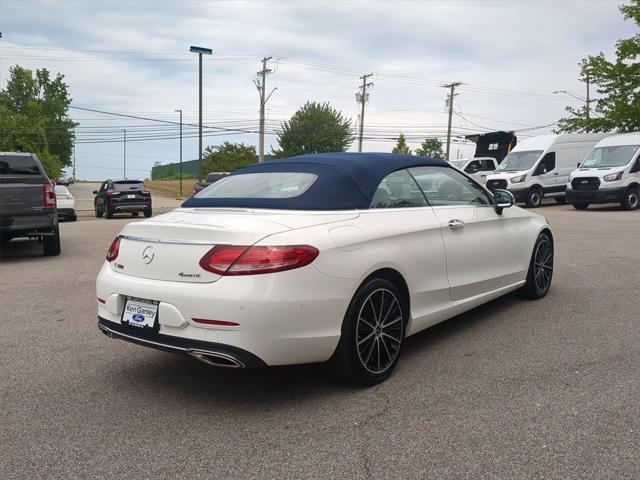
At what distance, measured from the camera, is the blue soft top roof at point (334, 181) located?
394 centimetres

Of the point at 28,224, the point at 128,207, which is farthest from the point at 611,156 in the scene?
the point at 28,224

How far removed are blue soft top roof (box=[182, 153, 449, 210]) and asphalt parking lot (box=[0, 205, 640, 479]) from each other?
45.3 inches

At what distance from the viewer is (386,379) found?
3.97 m

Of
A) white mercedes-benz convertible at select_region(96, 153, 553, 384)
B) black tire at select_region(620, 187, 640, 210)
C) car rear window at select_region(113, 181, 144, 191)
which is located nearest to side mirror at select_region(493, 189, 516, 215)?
white mercedes-benz convertible at select_region(96, 153, 553, 384)

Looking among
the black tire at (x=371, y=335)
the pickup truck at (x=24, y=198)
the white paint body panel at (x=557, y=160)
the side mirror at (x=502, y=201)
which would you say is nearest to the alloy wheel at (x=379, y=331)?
the black tire at (x=371, y=335)

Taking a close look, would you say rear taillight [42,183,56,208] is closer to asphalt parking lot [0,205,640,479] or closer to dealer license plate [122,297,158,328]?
asphalt parking lot [0,205,640,479]

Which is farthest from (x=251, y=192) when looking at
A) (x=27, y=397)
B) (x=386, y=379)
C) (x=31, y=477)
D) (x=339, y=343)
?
(x=31, y=477)

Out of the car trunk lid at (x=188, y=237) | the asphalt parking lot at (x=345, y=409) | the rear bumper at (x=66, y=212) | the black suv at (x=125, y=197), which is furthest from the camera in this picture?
the black suv at (x=125, y=197)

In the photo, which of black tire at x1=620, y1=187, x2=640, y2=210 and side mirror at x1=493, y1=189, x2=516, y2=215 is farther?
black tire at x1=620, y1=187, x2=640, y2=210

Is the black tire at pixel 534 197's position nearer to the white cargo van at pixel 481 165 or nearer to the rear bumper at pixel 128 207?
the white cargo van at pixel 481 165

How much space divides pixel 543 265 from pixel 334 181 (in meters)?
3.19

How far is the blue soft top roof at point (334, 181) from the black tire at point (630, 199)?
1759cm

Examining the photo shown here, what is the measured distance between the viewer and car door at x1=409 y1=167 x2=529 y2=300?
15.4 feet

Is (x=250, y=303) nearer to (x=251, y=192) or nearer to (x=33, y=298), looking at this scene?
(x=251, y=192)
